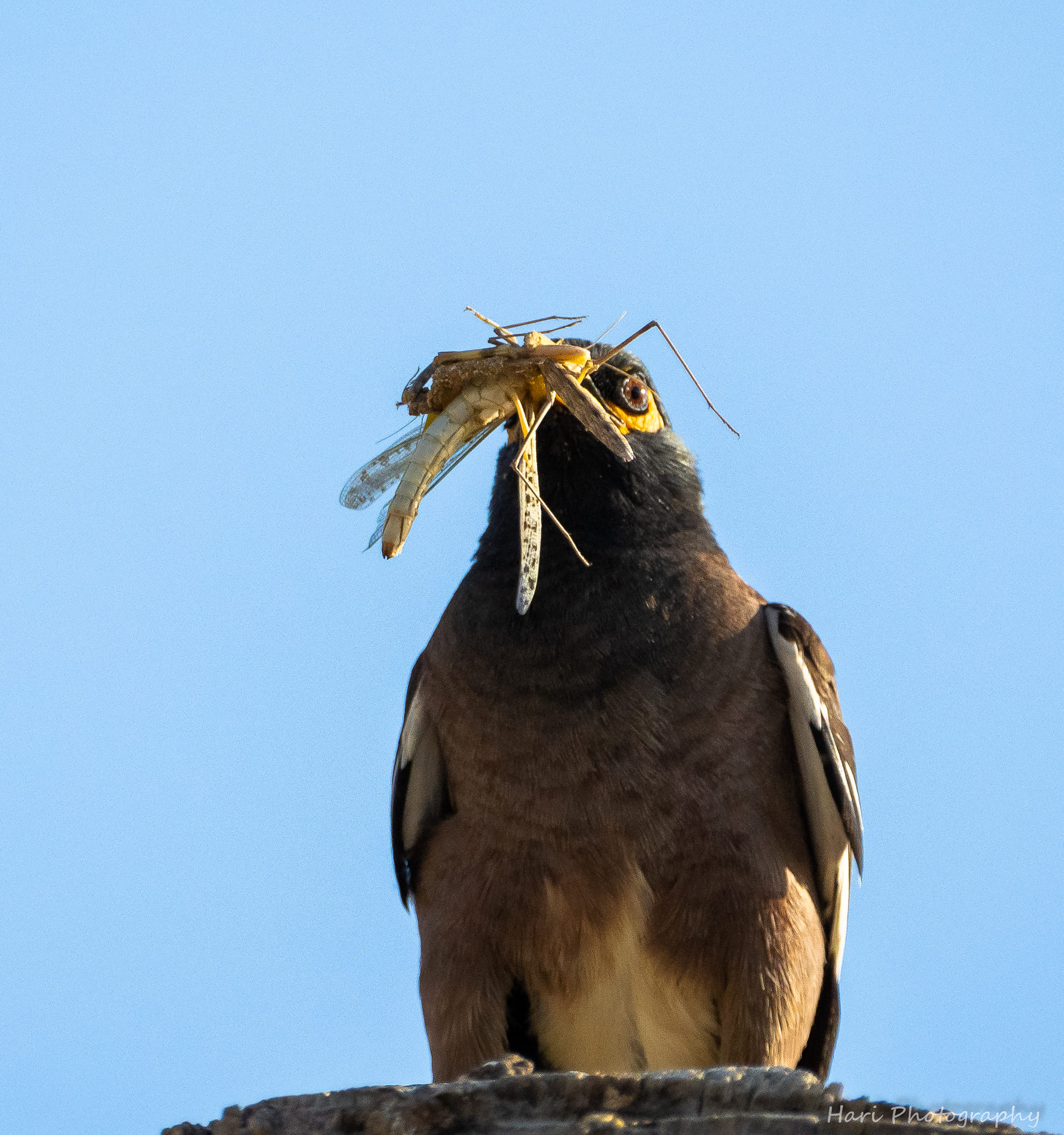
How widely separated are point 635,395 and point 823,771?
202cm

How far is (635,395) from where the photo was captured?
6.67 meters

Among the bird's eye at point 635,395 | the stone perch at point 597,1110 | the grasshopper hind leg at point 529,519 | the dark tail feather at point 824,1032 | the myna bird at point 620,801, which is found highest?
the bird's eye at point 635,395

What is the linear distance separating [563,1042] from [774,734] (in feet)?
5.23

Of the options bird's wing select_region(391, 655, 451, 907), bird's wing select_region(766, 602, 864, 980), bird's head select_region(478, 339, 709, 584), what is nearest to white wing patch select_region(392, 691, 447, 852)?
bird's wing select_region(391, 655, 451, 907)

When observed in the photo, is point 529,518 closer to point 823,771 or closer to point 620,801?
point 620,801

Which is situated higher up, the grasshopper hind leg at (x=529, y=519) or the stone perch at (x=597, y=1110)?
the grasshopper hind leg at (x=529, y=519)

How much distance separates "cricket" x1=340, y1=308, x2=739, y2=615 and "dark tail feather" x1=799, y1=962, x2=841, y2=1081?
237cm

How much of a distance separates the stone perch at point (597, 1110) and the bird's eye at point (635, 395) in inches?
157

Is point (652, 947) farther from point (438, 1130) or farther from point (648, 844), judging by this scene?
point (438, 1130)

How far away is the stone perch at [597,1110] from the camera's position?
292cm

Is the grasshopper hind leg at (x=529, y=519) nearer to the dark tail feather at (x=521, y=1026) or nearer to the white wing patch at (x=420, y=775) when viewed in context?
the white wing patch at (x=420, y=775)

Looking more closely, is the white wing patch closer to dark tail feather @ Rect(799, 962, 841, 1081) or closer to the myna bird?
the myna bird

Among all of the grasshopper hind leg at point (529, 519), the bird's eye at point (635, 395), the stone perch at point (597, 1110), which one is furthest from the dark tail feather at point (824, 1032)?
the stone perch at point (597, 1110)

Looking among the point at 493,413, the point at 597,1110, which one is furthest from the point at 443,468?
the point at 597,1110
